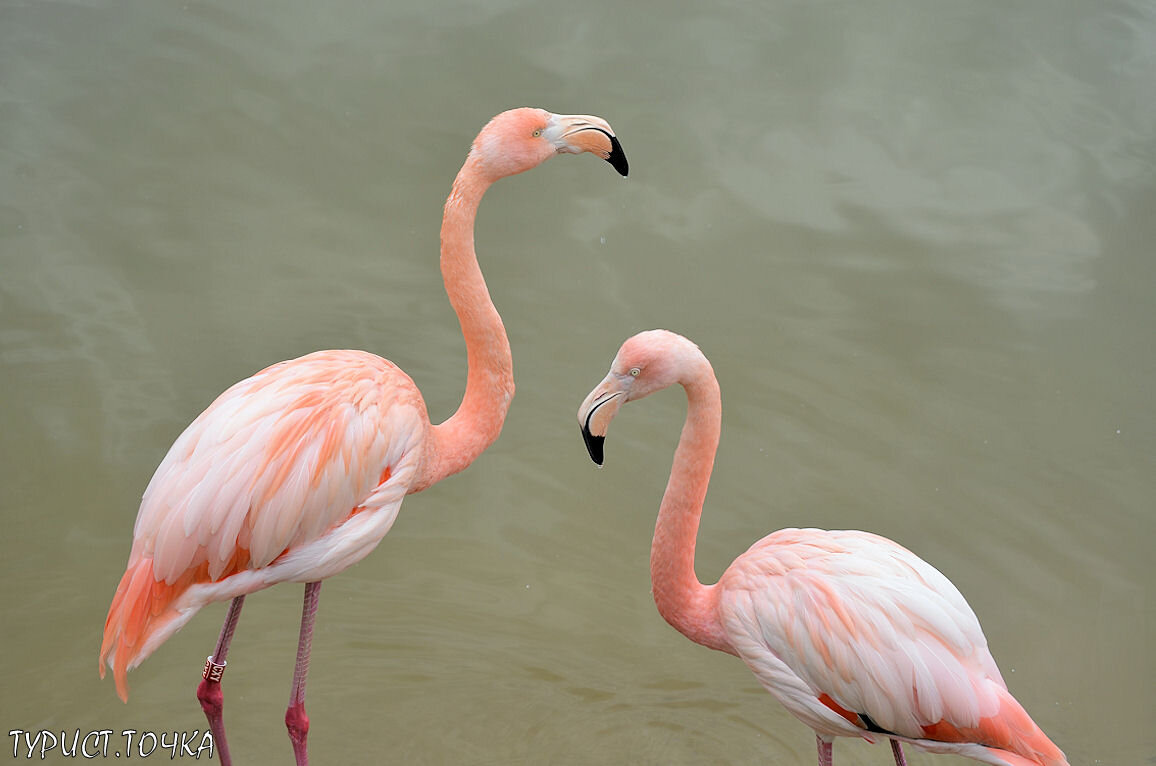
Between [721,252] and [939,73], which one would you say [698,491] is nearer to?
[721,252]

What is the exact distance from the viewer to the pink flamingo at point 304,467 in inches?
115

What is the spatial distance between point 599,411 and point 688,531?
428 millimetres

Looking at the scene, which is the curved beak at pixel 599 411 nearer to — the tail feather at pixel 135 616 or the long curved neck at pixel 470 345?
the long curved neck at pixel 470 345

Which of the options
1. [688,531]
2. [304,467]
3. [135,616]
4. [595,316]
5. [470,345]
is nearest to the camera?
[135,616]

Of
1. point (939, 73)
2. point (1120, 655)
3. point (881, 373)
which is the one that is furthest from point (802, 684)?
point (939, 73)

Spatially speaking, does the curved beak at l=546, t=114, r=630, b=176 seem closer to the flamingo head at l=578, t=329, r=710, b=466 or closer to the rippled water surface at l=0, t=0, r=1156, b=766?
the flamingo head at l=578, t=329, r=710, b=466

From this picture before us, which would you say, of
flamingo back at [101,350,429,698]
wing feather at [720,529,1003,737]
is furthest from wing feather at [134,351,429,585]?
wing feather at [720,529,1003,737]

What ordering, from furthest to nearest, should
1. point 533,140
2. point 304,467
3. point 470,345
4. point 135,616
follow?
point 470,345
point 533,140
point 304,467
point 135,616

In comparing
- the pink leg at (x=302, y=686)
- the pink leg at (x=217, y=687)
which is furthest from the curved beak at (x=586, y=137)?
the pink leg at (x=217, y=687)

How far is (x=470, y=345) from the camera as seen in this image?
11.3ft

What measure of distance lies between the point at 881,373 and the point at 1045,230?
4.06ft

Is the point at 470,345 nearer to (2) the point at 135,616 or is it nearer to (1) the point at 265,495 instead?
(1) the point at 265,495

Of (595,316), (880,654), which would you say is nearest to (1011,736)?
(880,654)

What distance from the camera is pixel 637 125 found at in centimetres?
573
